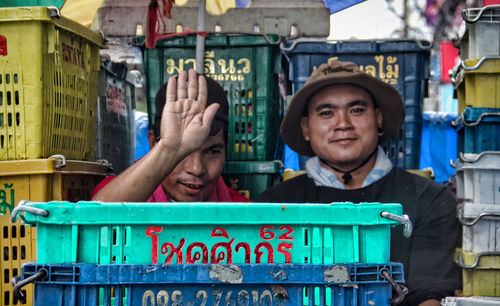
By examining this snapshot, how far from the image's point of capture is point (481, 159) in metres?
3.26

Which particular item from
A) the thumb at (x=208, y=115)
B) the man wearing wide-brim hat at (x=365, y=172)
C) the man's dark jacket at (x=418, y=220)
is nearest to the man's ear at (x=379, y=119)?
the man wearing wide-brim hat at (x=365, y=172)

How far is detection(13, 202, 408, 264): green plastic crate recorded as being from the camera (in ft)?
6.08

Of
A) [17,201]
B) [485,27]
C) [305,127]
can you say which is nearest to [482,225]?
[485,27]

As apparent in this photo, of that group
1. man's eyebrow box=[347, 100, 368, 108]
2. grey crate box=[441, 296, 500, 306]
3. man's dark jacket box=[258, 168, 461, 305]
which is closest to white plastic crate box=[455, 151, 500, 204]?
man's dark jacket box=[258, 168, 461, 305]

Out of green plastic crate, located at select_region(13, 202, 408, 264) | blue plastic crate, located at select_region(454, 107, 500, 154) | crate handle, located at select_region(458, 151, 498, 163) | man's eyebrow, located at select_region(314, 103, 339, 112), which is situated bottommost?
green plastic crate, located at select_region(13, 202, 408, 264)

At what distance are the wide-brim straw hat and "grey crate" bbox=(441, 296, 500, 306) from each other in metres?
1.23

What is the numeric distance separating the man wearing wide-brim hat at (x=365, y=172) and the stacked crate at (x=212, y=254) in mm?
1610

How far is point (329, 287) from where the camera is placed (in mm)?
1857

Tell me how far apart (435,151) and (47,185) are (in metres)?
4.39

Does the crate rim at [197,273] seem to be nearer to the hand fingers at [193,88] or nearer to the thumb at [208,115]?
the thumb at [208,115]

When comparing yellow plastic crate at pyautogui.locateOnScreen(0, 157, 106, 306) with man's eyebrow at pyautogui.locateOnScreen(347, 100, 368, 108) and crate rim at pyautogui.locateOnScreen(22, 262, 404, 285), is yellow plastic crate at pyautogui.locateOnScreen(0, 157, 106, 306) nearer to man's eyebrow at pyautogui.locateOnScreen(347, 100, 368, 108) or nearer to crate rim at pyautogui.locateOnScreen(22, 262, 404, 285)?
crate rim at pyautogui.locateOnScreen(22, 262, 404, 285)

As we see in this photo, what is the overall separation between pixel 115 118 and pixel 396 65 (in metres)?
2.17

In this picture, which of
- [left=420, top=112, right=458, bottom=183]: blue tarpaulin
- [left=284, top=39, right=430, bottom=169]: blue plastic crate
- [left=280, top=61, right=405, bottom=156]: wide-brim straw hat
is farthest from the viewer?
[left=420, top=112, right=458, bottom=183]: blue tarpaulin

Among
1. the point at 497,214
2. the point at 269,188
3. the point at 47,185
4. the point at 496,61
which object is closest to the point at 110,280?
the point at 47,185
